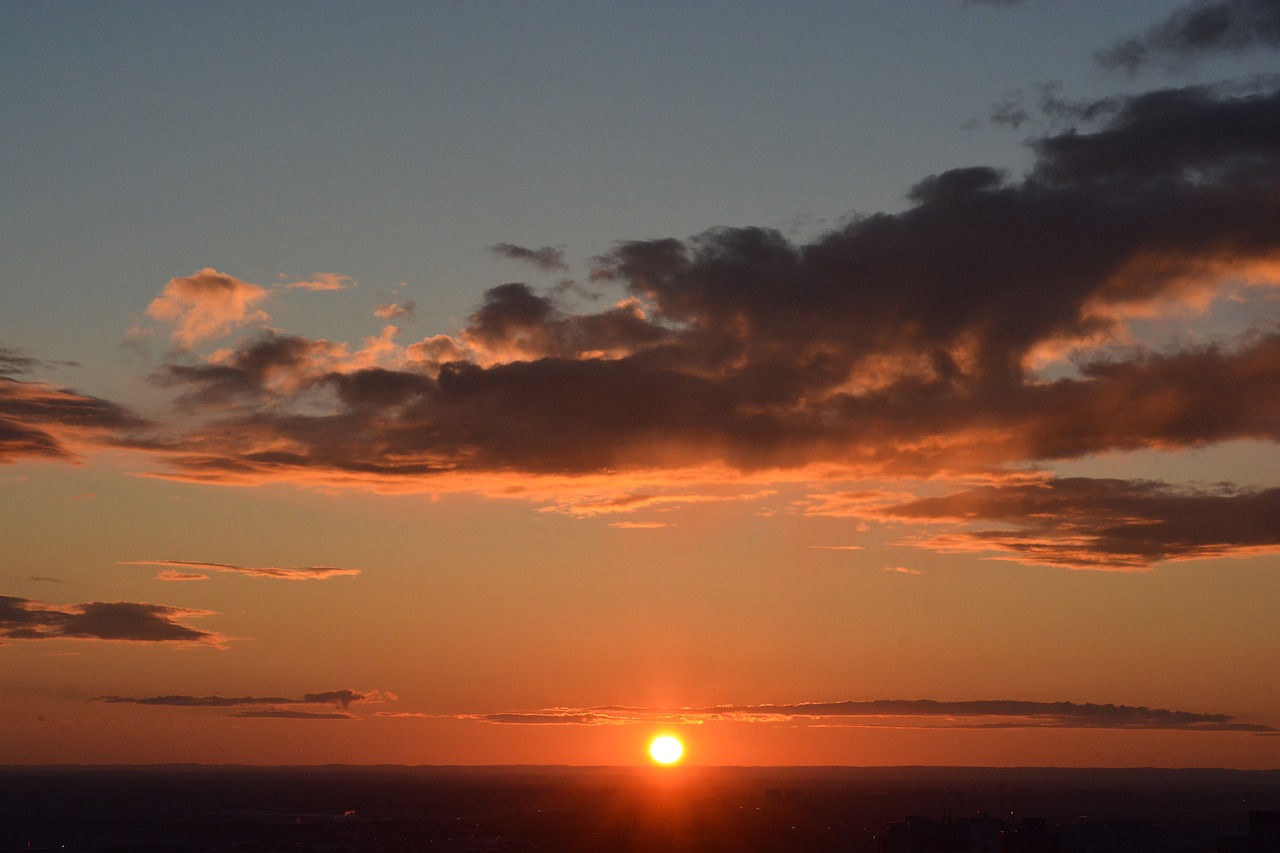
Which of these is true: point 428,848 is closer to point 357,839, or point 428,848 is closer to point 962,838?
point 357,839

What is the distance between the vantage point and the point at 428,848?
18000 centimetres

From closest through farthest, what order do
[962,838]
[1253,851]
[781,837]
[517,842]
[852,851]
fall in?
[1253,851] → [962,838] → [852,851] → [781,837] → [517,842]

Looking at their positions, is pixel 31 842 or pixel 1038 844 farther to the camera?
pixel 31 842

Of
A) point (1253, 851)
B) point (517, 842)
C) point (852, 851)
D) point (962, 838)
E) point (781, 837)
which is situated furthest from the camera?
point (517, 842)

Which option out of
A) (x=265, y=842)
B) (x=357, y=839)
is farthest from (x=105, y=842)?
(x=357, y=839)

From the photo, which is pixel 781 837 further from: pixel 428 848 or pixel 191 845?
pixel 191 845

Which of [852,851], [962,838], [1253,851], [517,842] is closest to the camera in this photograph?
[1253,851]

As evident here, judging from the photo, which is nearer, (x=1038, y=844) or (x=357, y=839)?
(x=1038, y=844)

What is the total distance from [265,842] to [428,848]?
30629mm

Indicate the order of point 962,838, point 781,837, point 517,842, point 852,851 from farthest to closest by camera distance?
point 517,842, point 781,837, point 852,851, point 962,838

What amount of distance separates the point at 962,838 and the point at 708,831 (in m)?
93.9

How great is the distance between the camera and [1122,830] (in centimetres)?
10425

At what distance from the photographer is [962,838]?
104m

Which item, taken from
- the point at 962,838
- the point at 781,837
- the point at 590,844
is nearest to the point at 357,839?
the point at 590,844
